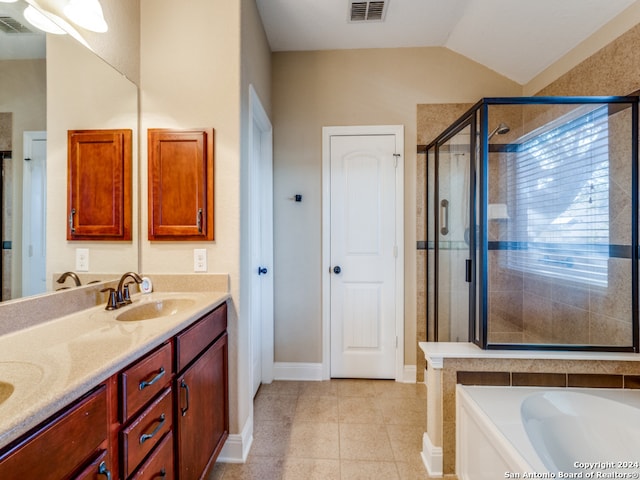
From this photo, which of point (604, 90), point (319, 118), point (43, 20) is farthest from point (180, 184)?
point (604, 90)

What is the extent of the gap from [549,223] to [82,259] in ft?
8.12

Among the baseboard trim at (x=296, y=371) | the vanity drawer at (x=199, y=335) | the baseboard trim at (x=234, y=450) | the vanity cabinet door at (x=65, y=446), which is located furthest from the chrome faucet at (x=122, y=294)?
the baseboard trim at (x=296, y=371)

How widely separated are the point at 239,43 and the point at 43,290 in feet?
5.03

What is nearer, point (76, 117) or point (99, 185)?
point (76, 117)

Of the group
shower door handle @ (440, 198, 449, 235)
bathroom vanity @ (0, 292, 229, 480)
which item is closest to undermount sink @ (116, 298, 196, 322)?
bathroom vanity @ (0, 292, 229, 480)

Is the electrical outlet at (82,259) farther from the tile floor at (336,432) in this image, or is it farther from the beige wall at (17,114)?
the tile floor at (336,432)

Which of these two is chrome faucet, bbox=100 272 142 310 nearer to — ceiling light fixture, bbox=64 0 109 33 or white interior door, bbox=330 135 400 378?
ceiling light fixture, bbox=64 0 109 33

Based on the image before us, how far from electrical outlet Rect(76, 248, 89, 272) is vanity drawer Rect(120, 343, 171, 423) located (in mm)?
682

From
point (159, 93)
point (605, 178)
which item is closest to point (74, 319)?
point (159, 93)

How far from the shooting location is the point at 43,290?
125 cm

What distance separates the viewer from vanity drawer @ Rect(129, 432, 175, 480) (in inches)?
39.2

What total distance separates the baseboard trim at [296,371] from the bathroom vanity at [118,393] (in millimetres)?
1032

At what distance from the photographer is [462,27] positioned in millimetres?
2348

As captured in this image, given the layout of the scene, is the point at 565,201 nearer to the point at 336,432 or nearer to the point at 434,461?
the point at 434,461
